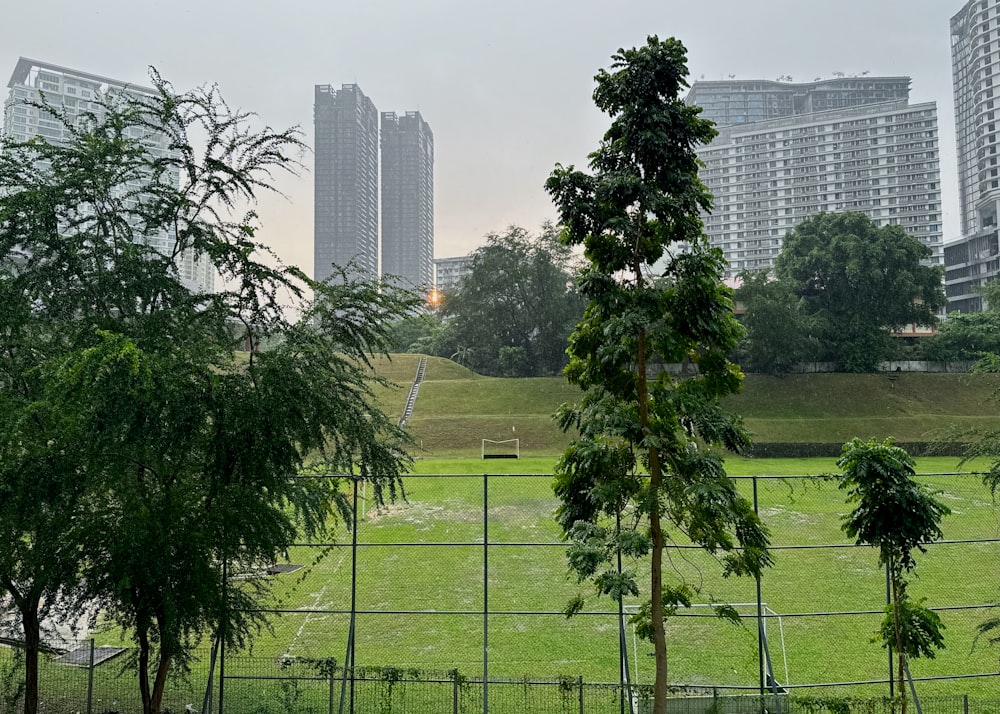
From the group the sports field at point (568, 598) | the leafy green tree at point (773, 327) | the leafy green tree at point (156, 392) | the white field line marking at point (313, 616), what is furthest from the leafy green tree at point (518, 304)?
the leafy green tree at point (156, 392)

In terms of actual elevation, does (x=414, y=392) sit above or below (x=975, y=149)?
below

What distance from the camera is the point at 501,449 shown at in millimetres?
35656

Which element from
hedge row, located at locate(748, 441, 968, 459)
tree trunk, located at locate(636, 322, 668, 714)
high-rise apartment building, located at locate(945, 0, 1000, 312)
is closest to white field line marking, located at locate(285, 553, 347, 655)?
tree trunk, located at locate(636, 322, 668, 714)

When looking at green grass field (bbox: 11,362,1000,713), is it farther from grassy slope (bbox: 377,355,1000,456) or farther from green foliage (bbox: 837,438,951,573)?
grassy slope (bbox: 377,355,1000,456)

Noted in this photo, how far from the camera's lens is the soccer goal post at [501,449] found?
34.2m

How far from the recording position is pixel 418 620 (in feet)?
44.1

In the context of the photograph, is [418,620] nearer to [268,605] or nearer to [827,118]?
[268,605]

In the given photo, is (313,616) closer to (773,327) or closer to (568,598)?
(568,598)

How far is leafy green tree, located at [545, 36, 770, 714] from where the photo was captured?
6.37m

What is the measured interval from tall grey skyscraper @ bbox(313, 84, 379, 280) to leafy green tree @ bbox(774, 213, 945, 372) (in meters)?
61.3

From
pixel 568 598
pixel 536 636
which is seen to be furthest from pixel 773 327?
pixel 536 636

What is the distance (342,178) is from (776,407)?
80.9 metres

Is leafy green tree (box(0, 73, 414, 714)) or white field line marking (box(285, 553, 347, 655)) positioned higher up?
leafy green tree (box(0, 73, 414, 714))

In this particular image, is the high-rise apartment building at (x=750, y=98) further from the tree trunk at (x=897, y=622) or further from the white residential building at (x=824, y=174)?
the tree trunk at (x=897, y=622)
